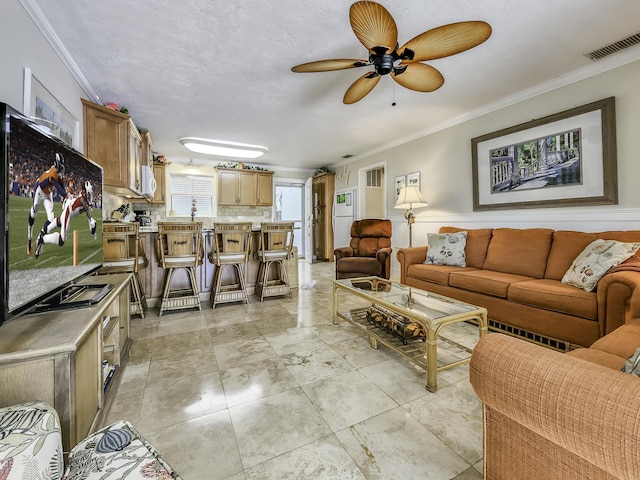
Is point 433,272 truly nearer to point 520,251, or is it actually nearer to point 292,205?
point 520,251

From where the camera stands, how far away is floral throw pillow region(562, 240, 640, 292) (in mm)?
1923

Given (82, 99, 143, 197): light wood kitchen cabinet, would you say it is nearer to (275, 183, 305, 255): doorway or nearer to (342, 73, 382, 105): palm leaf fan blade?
(342, 73, 382, 105): palm leaf fan blade

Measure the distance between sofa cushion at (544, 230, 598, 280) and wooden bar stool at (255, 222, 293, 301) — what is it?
107 inches

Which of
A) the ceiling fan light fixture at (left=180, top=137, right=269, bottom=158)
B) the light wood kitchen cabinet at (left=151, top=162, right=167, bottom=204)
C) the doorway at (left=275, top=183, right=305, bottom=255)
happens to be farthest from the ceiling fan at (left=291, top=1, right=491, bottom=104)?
the doorway at (left=275, top=183, right=305, bottom=255)

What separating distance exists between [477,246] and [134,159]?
407cm

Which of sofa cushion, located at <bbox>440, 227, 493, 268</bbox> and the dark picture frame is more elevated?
the dark picture frame

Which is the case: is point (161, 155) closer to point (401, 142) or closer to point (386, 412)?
point (401, 142)

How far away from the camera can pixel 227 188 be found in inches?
233

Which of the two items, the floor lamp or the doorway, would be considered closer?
the floor lamp

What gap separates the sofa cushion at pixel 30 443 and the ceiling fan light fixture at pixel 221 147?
4.39m

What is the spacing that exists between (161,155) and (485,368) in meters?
6.21

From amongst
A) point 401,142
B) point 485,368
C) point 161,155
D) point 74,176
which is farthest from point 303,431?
point 161,155

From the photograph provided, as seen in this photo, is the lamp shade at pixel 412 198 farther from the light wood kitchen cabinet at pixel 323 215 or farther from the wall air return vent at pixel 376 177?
the light wood kitchen cabinet at pixel 323 215

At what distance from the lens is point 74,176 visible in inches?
58.0
